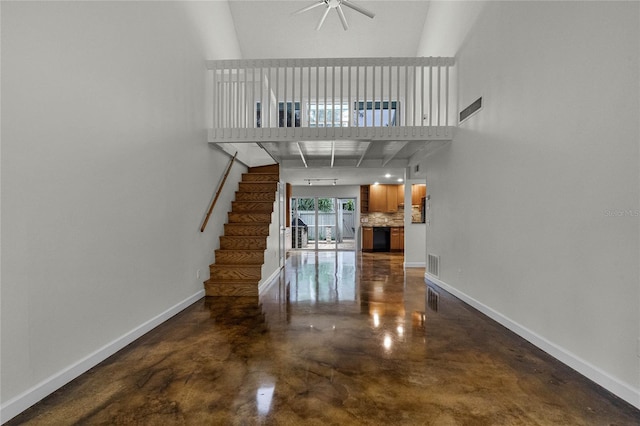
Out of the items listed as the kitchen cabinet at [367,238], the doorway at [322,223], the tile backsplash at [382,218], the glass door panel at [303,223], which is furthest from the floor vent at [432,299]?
the glass door panel at [303,223]

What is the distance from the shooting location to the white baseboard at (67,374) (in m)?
1.80

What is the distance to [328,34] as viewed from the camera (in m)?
7.14

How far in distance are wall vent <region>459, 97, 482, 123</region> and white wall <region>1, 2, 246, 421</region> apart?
3743 millimetres

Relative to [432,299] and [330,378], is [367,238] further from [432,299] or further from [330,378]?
[330,378]

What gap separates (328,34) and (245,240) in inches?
202

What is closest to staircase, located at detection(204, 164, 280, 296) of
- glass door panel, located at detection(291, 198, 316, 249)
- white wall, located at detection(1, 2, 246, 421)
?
white wall, located at detection(1, 2, 246, 421)

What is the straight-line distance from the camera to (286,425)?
1.75m

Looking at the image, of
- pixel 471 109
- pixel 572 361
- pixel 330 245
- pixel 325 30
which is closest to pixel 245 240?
pixel 471 109

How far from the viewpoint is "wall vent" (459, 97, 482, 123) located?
3.93 meters

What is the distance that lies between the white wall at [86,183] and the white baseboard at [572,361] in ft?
12.1

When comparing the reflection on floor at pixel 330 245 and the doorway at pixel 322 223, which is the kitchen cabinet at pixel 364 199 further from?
the reflection on floor at pixel 330 245

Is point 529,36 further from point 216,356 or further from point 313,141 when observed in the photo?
point 216,356

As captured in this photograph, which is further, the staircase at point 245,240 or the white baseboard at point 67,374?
the staircase at point 245,240

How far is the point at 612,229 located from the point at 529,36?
6.42 feet
